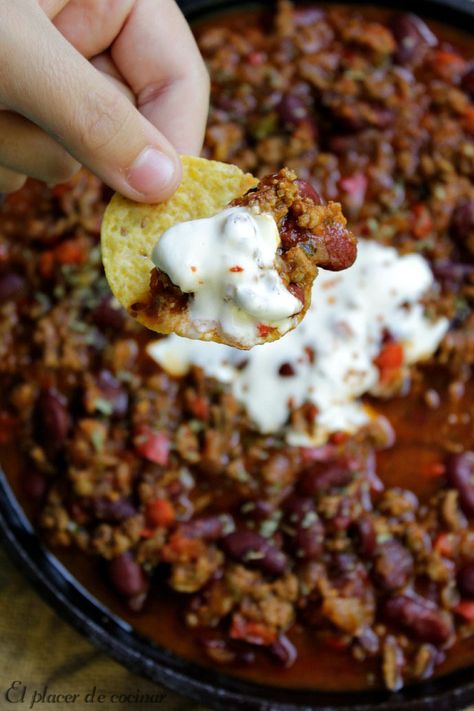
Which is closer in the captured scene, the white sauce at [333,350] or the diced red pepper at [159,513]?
the diced red pepper at [159,513]

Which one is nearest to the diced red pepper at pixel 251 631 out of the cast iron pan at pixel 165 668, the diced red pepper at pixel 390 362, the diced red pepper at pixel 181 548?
the cast iron pan at pixel 165 668

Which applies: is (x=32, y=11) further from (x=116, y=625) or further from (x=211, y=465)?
(x=116, y=625)

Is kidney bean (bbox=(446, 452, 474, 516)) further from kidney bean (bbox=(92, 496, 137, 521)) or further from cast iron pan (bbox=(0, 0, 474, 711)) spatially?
kidney bean (bbox=(92, 496, 137, 521))

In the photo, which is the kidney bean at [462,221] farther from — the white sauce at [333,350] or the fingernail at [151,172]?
the fingernail at [151,172]

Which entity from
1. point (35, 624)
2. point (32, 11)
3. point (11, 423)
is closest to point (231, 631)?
point (35, 624)

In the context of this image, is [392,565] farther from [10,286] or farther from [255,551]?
[10,286]

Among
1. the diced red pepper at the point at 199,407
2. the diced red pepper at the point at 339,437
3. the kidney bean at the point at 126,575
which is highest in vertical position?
the diced red pepper at the point at 199,407

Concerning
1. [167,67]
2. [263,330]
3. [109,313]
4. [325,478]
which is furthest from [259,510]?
[167,67]
